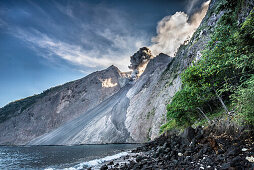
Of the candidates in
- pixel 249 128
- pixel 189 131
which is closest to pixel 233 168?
pixel 249 128

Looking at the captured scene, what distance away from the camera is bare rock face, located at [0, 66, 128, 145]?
93250 mm

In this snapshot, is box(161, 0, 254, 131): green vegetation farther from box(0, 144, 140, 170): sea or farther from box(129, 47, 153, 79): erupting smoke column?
box(129, 47, 153, 79): erupting smoke column

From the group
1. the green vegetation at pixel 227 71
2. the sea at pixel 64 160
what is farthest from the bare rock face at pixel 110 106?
the green vegetation at pixel 227 71

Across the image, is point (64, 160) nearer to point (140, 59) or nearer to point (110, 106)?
point (110, 106)

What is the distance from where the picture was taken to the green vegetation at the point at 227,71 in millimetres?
6895

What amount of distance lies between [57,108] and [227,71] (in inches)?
4372

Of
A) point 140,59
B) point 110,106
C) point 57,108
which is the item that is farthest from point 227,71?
point 57,108

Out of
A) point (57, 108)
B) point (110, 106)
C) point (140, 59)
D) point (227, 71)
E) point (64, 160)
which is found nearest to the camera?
point (227, 71)

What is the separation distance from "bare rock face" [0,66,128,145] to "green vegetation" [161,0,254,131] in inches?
3401

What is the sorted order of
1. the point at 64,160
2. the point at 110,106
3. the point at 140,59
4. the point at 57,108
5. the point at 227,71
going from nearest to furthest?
1. the point at 227,71
2. the point at 64,160
3. the point at 110,106
4. the point at 57,108
5. the point at 140,59

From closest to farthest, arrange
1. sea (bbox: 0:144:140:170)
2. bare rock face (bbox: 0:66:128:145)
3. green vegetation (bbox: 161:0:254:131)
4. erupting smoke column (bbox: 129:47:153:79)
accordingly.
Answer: green vegetation (bbox: 161:0:254:131) → sea (bbox: 0:144:140:170) → bare rock face (bbox: 0:66:128:145) → erupting smoke column (bbox: 129:47:153:79)

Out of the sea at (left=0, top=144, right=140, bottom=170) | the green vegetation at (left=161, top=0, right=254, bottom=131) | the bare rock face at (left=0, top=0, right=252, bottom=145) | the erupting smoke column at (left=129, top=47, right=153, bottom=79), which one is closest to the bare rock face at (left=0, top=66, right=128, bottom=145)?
the bare rock face at (left=0, top=0, right=252, bottom=145)

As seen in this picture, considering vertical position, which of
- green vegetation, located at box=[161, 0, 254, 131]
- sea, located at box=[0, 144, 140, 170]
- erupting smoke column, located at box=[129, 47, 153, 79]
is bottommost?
sea, located at box=[0, 144, 140, 170]

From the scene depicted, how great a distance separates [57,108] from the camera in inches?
4026
